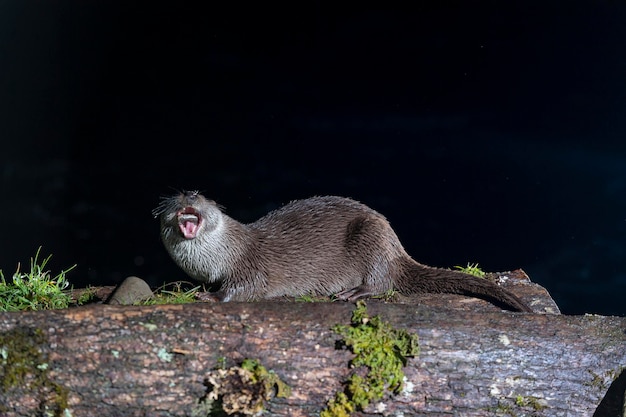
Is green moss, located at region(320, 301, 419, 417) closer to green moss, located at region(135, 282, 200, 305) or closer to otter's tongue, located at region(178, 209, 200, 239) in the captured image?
green moss, located at region(135, 282, 200, 305)

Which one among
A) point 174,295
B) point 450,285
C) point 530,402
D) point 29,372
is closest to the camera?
point 29,372

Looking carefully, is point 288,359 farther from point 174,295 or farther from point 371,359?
point 174,295

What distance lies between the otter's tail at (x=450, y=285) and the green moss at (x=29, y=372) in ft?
5.77

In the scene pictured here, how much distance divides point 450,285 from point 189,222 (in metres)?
1.27

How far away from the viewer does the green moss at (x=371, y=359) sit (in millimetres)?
2742

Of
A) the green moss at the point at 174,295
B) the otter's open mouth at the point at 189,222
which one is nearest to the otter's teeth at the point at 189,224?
the otter's open mouth at the point at 189,222

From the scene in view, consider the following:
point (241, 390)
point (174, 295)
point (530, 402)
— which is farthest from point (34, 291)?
point (530, 402)

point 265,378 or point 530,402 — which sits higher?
point 530,402

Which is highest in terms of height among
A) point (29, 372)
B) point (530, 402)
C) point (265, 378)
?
point (530, 402)

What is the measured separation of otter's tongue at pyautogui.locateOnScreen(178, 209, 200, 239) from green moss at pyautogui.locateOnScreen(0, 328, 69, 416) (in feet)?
3.48

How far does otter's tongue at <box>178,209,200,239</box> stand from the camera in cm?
362

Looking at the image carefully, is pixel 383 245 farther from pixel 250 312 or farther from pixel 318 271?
pixel 250 312

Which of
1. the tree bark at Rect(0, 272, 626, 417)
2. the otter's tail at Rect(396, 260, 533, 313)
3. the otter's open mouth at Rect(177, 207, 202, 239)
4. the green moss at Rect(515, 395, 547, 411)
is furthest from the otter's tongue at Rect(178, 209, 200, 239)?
the green moss at Rect(515, 395, 547, 411)

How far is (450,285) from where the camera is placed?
3.73m
